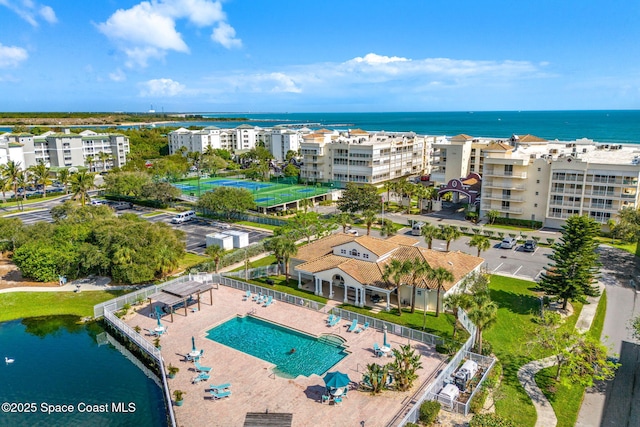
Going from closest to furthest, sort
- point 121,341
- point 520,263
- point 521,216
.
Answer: point 121,341
point 520,263
point 521,216

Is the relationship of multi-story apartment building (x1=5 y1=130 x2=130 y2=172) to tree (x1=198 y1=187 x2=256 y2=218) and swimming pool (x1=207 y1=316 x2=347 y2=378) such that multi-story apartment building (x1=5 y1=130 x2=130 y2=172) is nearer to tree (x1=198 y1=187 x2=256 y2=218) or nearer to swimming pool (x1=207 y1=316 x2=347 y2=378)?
tree (x1=198 y1=187 x2=256 y2=218)

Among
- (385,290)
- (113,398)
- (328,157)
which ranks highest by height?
(328,157)

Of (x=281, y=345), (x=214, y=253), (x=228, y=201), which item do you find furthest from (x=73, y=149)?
(x=281, y=345)

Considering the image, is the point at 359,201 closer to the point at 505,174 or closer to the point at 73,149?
the point at 505,174

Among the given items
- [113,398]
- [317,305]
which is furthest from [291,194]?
[113,398]

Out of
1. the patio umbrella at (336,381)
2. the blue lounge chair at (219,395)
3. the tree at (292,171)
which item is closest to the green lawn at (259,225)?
the tree at (292,171)

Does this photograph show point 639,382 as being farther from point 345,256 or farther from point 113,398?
point 113,398
